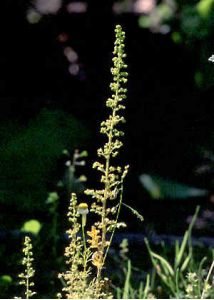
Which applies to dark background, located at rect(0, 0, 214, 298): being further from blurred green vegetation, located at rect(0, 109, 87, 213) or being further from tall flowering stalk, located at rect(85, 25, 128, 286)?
tall flowering stalk, located at rect(85, 25, 128, 286)

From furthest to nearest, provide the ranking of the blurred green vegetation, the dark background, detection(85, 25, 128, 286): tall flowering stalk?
the dark background → the blurred green vegetation → detection(85, 25, 128, 286): tall flowering stalk

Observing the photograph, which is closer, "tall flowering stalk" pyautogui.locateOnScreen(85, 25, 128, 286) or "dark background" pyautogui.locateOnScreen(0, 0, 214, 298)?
"tall flowering stalk" pyautogui.locateOnScreen(85, 25, 128, 286)

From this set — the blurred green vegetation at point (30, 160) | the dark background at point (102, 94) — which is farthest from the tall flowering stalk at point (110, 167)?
the dark background at point (102, 94)

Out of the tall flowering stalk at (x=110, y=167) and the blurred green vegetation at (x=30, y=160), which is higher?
the blurred green vegetation at (x=30, y=160)

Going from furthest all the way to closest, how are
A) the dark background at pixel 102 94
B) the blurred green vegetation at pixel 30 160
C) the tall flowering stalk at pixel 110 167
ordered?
the dark background at pixel 102 94, the blurred green vegetation at pixel 30 160, the tall flowering stalk at pixel 110 167

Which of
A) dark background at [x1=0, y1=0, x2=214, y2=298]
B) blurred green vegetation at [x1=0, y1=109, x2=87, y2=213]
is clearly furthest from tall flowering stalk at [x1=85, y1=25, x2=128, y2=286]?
dark background at [x1=0, y1=0, x2=214, y2=298]

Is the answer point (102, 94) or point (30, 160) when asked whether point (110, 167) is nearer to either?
point (30, 160)

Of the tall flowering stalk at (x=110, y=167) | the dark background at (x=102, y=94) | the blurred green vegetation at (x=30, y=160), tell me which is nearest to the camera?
the tall flowering stalk at (x=110, y=167)

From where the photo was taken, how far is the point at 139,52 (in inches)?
165

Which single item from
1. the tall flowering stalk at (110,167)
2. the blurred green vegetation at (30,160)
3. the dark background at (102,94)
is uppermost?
the dark background at (102,94)

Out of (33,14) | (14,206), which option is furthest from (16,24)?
(14,206)

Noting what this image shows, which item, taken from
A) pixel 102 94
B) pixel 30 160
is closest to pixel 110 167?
pixel 30 160

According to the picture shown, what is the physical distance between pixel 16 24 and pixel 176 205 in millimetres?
1304

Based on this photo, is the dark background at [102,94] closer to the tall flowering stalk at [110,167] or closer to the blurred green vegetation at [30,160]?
the blurred green vegetation at [30,160]
